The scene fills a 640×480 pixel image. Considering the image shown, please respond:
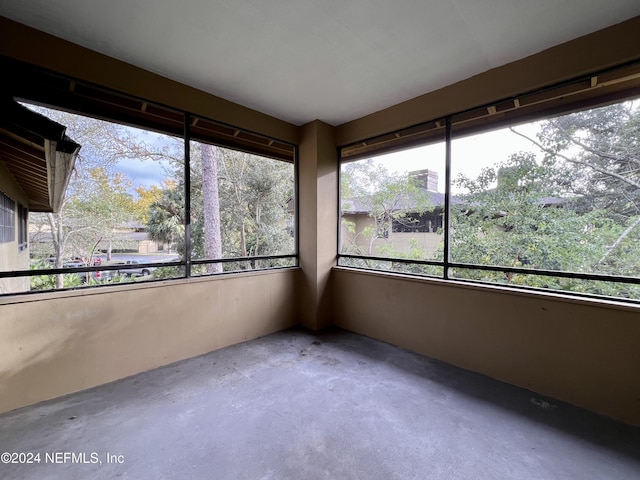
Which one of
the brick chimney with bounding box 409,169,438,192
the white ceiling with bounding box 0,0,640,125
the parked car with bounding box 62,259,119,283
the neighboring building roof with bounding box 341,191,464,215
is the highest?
the white ceiling with bounding box 0,0,640,125

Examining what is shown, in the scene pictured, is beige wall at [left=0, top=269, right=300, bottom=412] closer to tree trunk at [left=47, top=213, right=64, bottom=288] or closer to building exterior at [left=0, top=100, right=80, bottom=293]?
tree trunk at [left=47, top=213, right=64, bottom=288]

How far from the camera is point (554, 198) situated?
2857 mm

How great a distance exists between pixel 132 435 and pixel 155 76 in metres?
3.18

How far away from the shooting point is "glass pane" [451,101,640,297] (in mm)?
2404

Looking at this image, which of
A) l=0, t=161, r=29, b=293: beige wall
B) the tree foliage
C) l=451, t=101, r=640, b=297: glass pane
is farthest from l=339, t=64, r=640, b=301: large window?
l=0, t=161, r=29, b=293: beige wall

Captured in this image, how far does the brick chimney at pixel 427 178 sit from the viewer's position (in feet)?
12.0

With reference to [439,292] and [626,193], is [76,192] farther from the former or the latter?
[626,193]

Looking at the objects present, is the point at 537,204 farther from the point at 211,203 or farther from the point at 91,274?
the point at 211,203

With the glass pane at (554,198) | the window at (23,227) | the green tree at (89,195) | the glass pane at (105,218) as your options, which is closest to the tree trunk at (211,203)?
the glass pane at (105,218)

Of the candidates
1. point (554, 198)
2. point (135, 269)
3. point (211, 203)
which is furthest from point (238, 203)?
point (554, 198)

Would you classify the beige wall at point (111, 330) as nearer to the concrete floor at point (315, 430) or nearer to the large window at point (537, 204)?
the concrete floor at point (315, 430)

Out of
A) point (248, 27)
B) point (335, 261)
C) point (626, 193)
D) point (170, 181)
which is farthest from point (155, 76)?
point (626, 193)

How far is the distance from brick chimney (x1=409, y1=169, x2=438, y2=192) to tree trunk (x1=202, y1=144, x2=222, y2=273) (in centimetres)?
364

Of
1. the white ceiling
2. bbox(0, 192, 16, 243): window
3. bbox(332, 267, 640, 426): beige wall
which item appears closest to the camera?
the white ceiling
